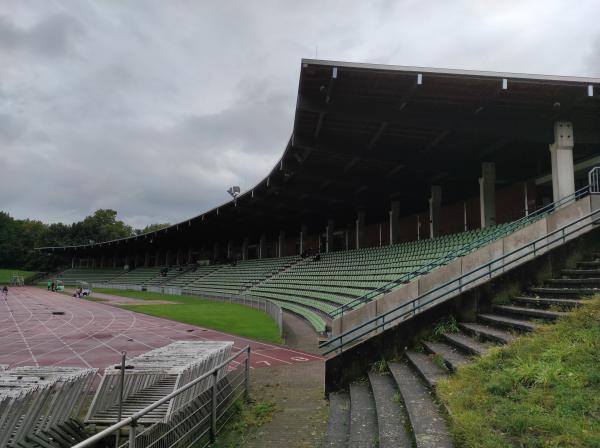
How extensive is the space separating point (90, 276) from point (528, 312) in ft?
269

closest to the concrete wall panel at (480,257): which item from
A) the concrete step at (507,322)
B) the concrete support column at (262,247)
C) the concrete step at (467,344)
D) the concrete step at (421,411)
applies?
the concrete step at (507,322)

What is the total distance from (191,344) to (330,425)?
3861 millimetres

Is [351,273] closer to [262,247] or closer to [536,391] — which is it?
[536,391]

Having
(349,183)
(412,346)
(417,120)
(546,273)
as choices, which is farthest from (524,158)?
(412,346)

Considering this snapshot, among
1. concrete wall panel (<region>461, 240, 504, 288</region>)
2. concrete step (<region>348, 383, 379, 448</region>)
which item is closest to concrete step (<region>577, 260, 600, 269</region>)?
concrete wall panel (<region>461, 240, 504, 288</region>)

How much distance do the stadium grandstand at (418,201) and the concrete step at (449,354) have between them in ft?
0.11

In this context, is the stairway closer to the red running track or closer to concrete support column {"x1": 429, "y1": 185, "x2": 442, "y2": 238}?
the red running track

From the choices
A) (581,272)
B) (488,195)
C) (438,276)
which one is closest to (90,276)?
(488,195)

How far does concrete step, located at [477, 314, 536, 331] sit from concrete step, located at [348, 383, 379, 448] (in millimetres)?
2646

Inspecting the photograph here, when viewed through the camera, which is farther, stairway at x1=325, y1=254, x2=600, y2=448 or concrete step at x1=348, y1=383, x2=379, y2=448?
concrete step at x1=348, y1=383, x2=379, y2=448

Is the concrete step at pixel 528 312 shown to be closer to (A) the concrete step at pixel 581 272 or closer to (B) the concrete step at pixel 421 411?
(A) the concrete step at pixel 581 272

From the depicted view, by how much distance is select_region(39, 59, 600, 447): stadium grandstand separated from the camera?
8008 mm

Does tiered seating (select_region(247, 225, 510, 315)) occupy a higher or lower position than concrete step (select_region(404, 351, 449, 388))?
higher

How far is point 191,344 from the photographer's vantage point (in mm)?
8969
